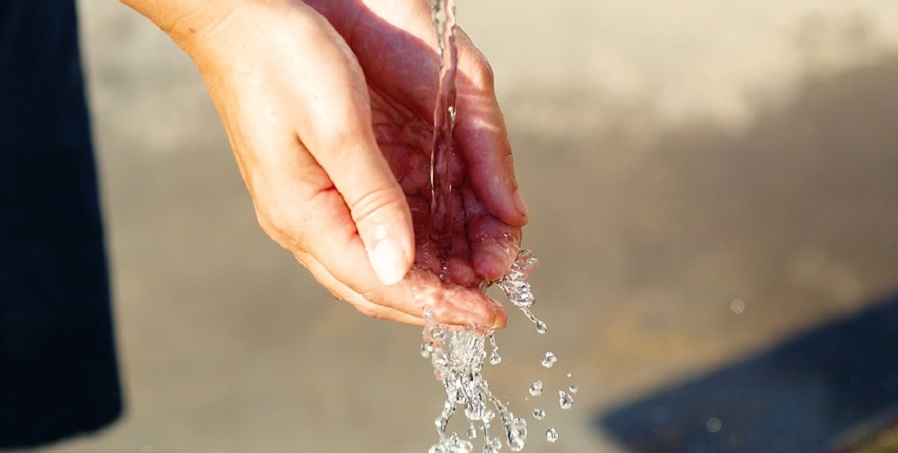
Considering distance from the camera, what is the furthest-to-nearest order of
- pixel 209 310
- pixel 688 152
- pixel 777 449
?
pixel 688 152
pixel 209 310
pixel 777 449

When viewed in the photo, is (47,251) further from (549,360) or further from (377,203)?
(377,203)

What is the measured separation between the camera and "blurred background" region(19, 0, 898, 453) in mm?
1987

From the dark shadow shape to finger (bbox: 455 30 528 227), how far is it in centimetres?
93

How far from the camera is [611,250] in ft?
7.14

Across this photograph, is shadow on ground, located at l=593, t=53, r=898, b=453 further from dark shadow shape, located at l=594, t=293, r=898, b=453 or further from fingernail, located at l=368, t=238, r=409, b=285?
fingernail, located at l=368, t=238, r=409, b=285

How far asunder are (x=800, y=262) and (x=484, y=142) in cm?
124

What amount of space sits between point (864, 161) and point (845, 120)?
0.40 feet

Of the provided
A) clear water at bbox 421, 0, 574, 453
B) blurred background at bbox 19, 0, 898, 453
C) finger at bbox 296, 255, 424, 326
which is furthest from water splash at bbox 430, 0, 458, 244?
blurred background at bbox 19, 0, 898, 453

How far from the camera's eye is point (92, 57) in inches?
91.7

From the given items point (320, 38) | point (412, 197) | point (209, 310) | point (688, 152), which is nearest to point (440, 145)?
point (412, 197)

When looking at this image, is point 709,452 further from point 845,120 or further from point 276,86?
point 276,86

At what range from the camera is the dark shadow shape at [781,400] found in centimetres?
196

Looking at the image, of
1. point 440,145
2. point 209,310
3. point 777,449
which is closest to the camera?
point 440,145

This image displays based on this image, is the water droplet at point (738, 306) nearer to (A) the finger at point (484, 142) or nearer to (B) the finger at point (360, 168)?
(A) the finger at point (484, 142)
